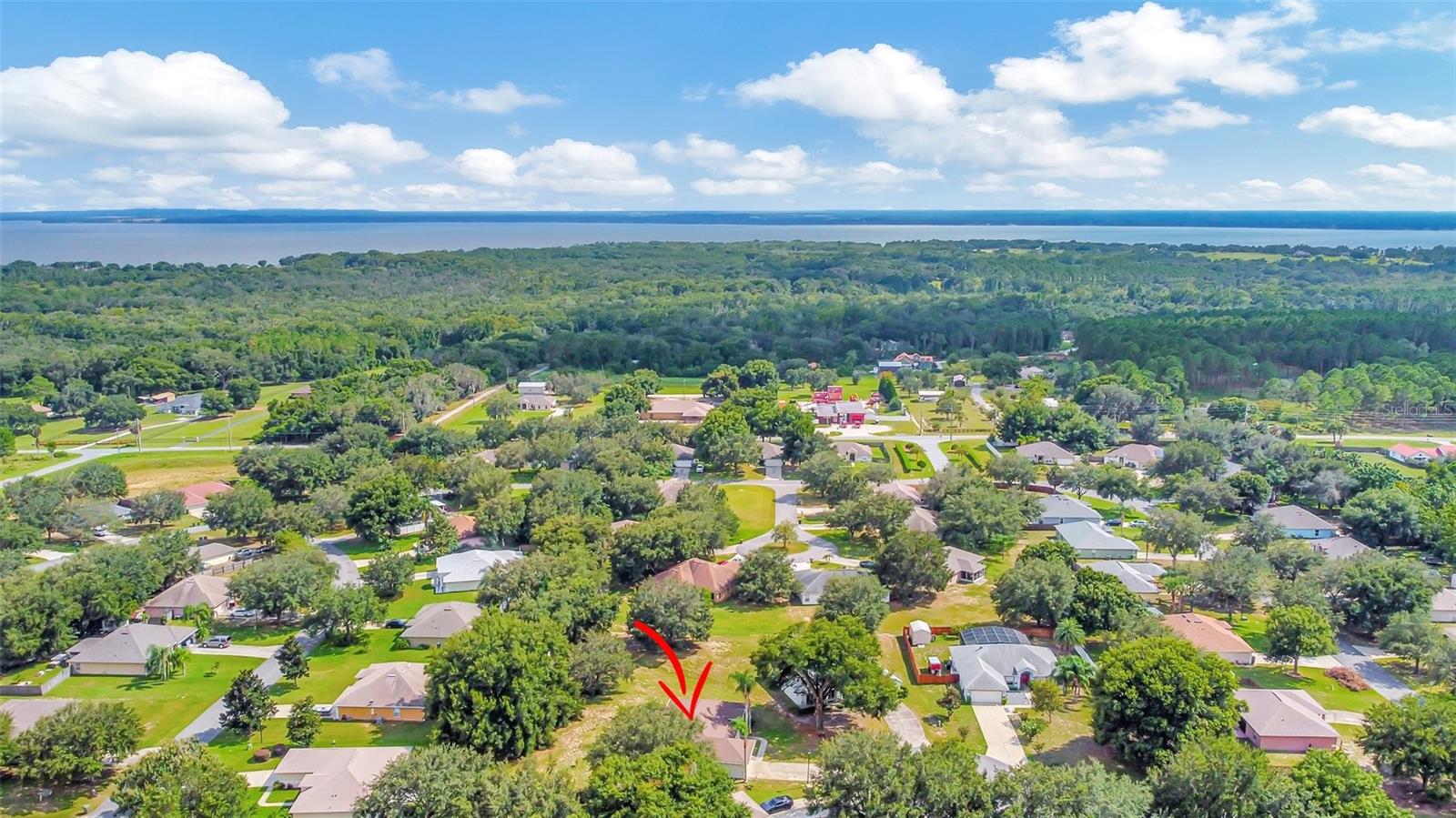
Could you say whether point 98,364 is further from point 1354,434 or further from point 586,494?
point 1354,434

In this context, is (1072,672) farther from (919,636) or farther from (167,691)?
(167,691)

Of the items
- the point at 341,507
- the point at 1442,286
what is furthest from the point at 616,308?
the point at 1442,286

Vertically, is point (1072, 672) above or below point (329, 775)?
above

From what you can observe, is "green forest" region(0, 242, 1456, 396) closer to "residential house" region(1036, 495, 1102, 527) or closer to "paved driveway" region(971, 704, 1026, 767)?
"residential house" region(1036, 495, 1102, 527)

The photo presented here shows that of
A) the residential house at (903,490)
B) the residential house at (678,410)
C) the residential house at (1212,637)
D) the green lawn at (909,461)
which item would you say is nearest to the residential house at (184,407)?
the residential house at (678,410)

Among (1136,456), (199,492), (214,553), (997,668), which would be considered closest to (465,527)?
(214,553)

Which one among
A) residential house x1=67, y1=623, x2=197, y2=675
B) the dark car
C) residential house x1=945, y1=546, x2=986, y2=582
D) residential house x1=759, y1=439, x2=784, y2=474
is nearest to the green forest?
residential house x1=759, y1=439, x2=784, y2=474
